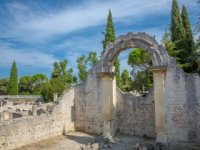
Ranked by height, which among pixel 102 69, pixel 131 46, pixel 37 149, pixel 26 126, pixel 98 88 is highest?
pixel 131 46

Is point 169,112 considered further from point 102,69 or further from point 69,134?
point 69,134

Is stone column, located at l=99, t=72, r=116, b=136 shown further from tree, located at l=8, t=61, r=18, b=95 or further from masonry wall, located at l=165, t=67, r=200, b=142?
tree, located at l=8, t=61, r=18, b=95

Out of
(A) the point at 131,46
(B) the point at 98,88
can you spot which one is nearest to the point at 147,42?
(A) the point at 131,46

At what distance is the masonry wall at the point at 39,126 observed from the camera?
1273cm

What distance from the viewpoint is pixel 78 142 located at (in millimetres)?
14742

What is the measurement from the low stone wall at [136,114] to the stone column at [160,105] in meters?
1.92

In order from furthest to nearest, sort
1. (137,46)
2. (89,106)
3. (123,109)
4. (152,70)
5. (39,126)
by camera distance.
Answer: (89,106), (123,109), (137,46), (39,126), (152,70)

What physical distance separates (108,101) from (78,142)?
3.48m

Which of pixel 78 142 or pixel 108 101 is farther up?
pixel 108 101

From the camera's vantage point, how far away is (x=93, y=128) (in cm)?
1723

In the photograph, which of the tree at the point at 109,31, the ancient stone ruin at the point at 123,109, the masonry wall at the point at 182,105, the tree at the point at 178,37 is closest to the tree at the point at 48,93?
the tree at the point at 109,31

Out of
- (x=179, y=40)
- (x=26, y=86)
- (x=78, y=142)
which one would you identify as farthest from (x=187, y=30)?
(x=26, y=86)

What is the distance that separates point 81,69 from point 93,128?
26.4 m

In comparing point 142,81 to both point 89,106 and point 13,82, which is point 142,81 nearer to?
point 89,106
